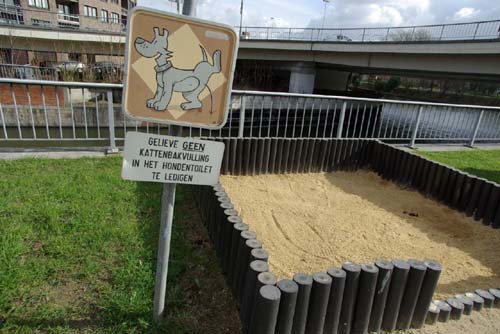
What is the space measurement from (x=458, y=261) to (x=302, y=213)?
6.20 ft

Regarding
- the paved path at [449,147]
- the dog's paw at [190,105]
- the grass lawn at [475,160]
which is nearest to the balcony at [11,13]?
the paved path at [449,147]

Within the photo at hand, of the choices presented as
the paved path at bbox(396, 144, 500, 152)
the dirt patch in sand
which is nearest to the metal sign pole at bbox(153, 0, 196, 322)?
the dirt patch in sand

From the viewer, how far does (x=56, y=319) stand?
2250 millimetres

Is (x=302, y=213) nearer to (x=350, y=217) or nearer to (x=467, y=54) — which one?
(x=350, y=217)

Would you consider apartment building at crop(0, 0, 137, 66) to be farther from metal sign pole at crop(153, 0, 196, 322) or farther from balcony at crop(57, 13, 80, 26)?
metal sign pole at crop(153, 0, 196, 322)

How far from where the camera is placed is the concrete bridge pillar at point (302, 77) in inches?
1075

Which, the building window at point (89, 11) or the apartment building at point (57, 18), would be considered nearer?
the apartment building at point (57, 18)

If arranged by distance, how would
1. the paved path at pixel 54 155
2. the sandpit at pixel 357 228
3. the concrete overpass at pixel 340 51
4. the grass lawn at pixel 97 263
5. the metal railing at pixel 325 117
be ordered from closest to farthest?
the grass lawn at pixel 97 263, the sandpit at pixel 357 228, the paved path at pixel 54 155, the metal railing at pixel 325 117, the concrete overpass at pixel 340 51

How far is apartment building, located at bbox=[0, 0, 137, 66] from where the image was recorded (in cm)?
2219

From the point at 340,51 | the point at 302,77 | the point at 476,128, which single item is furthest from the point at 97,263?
the point at 302,77

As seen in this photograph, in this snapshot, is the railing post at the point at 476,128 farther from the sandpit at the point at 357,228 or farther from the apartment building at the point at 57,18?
the apartment building at the point at 57,18

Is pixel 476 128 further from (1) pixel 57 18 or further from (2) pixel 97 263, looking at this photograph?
(1) pixel 57 18

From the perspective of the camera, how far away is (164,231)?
208 centimetres

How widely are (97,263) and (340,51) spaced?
22.8 metres
